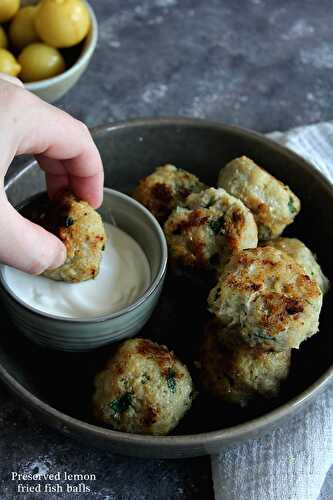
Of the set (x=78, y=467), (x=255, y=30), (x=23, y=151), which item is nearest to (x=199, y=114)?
A: (x=255, y=30)

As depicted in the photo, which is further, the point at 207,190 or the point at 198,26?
the point at 198,26

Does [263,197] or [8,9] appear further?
[8,9]

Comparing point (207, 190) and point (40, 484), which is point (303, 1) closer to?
point (207, 190)

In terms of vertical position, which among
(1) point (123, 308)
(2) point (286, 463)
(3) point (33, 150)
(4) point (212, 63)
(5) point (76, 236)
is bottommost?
(2) point (286, 463)

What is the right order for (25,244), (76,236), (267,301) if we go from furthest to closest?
(76,236) < (267,301) < (25,244)

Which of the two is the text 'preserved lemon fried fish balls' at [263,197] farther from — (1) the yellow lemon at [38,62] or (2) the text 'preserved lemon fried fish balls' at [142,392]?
(1) the yellow lemon at [38,62]

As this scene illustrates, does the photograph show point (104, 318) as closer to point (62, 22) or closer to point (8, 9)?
point (62, 22)

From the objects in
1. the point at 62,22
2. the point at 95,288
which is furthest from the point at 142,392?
the point at 62,22

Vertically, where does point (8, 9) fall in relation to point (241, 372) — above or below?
above
